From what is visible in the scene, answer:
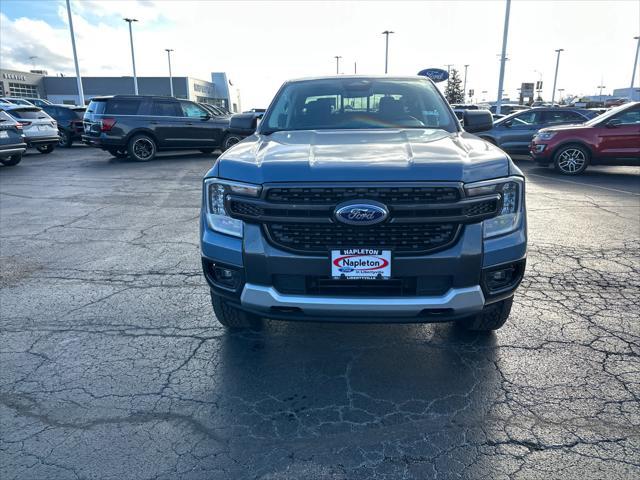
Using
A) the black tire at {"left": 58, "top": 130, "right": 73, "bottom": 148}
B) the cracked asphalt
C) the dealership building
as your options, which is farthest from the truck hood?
the dealership building

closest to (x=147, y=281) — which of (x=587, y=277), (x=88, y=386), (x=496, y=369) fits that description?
(x=88, y=386)

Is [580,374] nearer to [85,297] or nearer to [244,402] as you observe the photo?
[244,402]

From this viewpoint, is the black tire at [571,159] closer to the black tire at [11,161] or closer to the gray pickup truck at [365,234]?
the gray pickup truck at [365,234]

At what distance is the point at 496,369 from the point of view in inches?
120

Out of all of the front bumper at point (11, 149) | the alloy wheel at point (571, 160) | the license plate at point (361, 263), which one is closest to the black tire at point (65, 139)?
the front bumper at point (11, 149)

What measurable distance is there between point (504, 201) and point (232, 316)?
195 centimetres

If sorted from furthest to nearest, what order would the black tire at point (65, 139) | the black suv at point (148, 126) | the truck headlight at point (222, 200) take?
the black tire at point (65, 139) → the black suv at point (148, 126) → the truck headlight at point (222, 200)

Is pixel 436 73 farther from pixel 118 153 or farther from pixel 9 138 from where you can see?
pixel 9 138

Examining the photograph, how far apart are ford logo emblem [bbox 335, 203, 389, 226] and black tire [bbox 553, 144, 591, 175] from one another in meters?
10.4

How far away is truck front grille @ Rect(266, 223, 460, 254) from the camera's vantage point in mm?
2635

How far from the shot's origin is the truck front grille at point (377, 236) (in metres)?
2.63

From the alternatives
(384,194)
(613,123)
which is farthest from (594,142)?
(384,194)

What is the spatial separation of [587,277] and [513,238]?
2.37 m

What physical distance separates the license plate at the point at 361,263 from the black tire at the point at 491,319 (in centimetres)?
89
